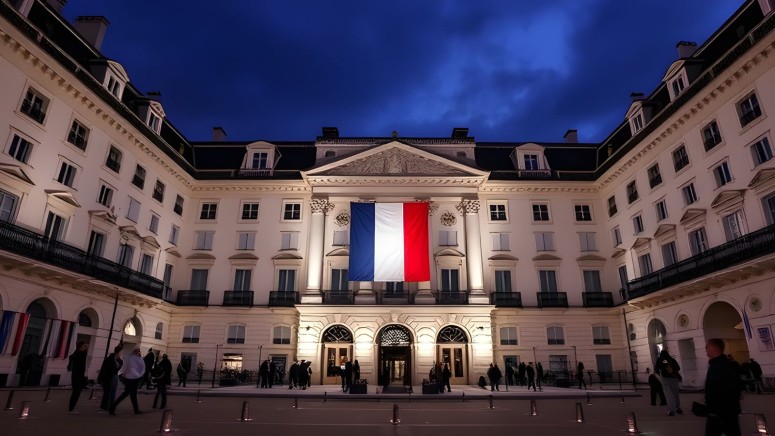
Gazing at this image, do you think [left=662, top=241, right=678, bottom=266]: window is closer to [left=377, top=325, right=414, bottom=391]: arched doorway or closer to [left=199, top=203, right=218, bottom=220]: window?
[left=377, top=325, right=414, bottom=391]: arched doorway

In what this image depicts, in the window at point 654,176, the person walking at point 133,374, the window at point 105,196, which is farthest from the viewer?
the window at point 654,176

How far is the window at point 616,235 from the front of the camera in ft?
112

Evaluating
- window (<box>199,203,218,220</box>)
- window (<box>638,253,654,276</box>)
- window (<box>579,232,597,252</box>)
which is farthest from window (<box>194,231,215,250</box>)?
window (<box>638,253,654,276</box>)

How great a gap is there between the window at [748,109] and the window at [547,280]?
1635 cm

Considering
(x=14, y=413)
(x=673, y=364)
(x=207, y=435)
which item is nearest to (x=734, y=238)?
(x=673, y=364)

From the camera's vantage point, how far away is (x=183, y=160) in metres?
35.2

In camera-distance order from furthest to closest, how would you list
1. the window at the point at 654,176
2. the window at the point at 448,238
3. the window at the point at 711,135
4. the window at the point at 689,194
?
the window at the point at 448,238 < the window at the point at 654,176 < the window at the point at 689,194 < the window at the point at 711,135

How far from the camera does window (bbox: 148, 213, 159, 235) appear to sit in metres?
32.0

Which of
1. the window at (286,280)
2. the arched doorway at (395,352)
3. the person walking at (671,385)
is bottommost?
the person walking at (671,385)

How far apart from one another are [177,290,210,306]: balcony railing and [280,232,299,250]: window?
664 cm

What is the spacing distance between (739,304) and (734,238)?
3.25 m

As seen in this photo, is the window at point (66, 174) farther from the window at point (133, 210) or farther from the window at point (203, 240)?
the window at point (203, 240)

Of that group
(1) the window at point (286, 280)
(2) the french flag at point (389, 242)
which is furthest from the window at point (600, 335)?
(1) the window at point (286, 280)

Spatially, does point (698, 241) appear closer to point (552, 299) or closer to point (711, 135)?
point (711, 135)
